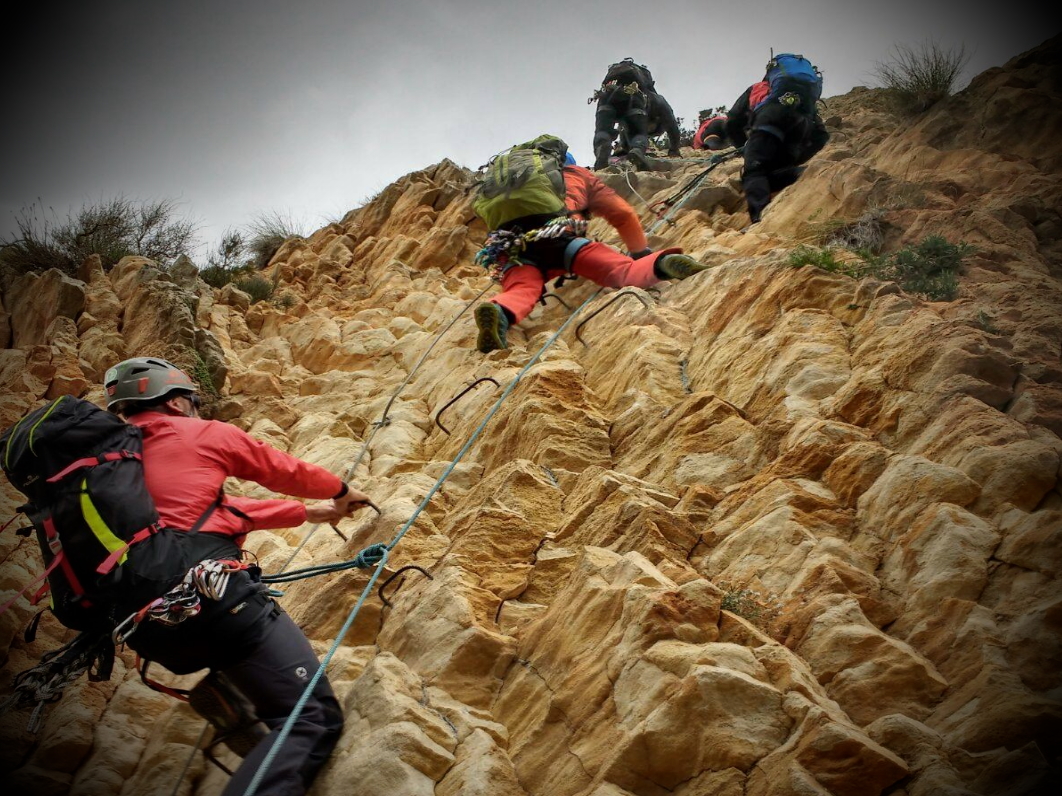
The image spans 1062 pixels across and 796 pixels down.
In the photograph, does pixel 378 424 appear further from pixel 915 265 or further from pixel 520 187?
pixel 915 265

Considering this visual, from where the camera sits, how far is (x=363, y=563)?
532 centimetres

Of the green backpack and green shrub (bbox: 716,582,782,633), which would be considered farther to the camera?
the green backpack

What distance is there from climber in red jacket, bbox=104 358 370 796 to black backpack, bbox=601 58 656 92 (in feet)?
41.2

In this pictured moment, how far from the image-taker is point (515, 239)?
940cm

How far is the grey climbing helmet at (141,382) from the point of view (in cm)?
525

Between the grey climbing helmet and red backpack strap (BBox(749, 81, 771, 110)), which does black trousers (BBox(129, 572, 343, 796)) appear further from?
red backpack strap (BBox(749, 81, 771, 110))

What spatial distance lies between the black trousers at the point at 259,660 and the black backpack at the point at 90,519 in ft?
0.85

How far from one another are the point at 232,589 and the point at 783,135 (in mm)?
9239

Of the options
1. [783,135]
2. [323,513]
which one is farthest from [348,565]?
[783,135]

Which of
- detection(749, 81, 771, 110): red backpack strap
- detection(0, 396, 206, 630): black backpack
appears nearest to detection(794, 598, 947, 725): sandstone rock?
detection(0, 396, 206, 630): black backpack

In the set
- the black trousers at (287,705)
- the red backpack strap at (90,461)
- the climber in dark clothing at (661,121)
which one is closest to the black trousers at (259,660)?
the black trousers at (287,705)

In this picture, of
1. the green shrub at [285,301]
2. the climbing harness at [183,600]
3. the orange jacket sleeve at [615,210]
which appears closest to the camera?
the climbing harness at [183,600]

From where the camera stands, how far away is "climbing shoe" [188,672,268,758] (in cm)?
450

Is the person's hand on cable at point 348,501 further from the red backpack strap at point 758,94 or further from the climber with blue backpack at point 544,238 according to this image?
the red backpack strap at point 758,94
